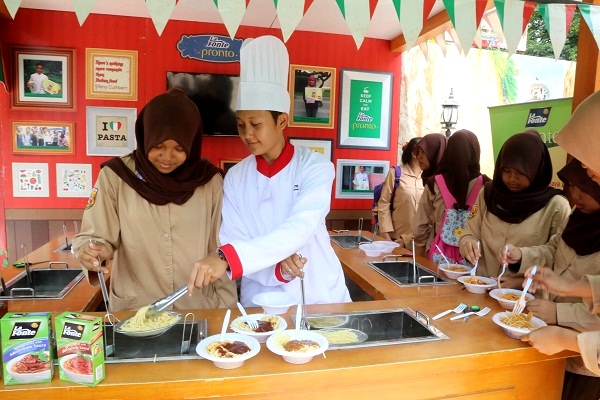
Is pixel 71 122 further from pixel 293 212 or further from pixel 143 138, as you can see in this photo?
pixel 293 212

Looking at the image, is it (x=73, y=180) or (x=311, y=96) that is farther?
(x=311, y=96)

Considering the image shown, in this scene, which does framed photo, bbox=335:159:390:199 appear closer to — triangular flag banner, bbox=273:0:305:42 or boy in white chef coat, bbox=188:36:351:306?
boy in white chef coat, bbox=188:36:351:306

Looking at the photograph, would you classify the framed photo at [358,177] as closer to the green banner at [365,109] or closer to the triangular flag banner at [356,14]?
the green banner at [365,109]

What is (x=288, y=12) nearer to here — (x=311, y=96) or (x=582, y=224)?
(x=582, y=224)

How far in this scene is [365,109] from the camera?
216 inches

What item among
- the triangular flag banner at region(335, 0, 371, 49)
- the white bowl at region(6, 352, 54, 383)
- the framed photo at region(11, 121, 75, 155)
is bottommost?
the white bowl at region(6, 352, 54, 383)

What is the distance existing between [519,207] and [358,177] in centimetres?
311

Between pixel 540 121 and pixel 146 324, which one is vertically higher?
pixel 540 121

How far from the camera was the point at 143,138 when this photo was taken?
2.00m

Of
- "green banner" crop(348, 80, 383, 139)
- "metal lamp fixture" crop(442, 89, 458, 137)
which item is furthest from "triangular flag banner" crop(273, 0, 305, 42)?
"metal lamp fixture" crop(442, 89, 458, 137)

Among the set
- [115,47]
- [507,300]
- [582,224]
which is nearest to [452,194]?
[582,224]

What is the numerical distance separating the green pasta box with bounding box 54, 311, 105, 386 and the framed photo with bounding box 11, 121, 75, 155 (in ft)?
13.7

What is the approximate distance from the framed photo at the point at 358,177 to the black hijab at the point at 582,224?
3.43 meters

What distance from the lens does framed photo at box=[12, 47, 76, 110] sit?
15.2 feet
